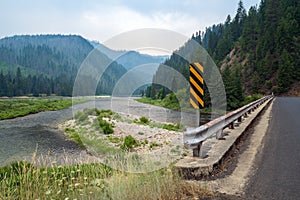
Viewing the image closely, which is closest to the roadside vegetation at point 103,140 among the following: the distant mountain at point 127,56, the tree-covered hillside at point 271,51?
the distant mountain at point 127,56

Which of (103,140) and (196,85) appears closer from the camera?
(196,85)

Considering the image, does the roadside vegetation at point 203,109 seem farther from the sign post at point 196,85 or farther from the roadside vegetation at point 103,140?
the sign post at point 196,85

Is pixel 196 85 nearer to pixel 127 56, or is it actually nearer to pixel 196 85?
pixel 196 85

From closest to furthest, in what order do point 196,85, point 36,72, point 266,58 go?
point 196,85 < point 266,58 < point 36,72

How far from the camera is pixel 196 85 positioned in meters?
5.09

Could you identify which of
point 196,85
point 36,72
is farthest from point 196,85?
point 36,72

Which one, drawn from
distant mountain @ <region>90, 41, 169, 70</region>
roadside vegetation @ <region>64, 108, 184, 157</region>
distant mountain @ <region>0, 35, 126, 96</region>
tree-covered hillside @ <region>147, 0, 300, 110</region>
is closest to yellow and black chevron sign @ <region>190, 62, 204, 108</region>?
distant mountain @ <region>90, 41, 169, 70</region>

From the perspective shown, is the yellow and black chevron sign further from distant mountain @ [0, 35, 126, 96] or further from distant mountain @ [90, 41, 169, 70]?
distant mountain @ [0, 35, 126, 96]

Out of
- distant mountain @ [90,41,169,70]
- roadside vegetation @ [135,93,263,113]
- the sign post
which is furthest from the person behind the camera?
roadside vegetation @ [135,93,263,113]

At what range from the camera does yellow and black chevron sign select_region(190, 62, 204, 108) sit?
4942 mm

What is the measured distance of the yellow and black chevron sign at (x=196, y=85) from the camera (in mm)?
4942

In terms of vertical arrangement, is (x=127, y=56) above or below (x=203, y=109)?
A: above

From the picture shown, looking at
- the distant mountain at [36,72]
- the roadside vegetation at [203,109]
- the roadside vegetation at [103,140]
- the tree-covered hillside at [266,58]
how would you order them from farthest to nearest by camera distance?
the distant mountain at [36,72] → the tree-covered hillside at [266,58] → the roadside vegetation at [203,109] → the roadside vegetation at [103,140]

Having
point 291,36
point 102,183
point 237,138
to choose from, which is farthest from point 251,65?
point 102,183
